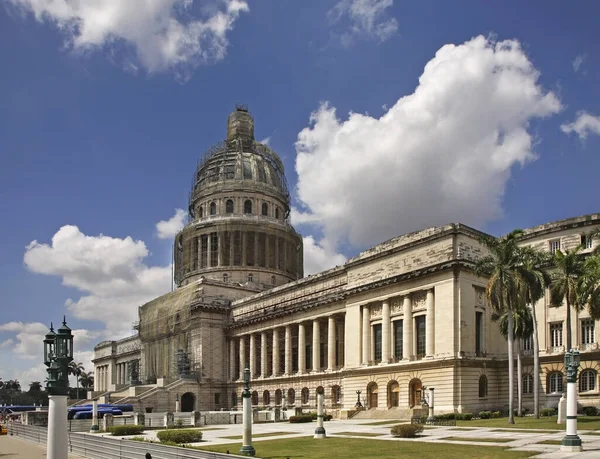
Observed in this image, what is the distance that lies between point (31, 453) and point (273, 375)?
57451 millimetres

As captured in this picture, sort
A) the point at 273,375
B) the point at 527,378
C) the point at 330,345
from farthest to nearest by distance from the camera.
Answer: the point at 273,375 < the point at 330,345 < the point at 527,378

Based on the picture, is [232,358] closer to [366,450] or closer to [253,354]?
[253,354]

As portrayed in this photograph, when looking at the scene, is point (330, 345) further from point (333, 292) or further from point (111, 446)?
point (111, 446)

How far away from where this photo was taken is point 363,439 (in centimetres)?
4056

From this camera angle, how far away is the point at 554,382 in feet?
206

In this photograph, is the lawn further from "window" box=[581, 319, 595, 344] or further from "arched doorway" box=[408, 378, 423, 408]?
"arched doorway" box=[408, 378, 423, 408]

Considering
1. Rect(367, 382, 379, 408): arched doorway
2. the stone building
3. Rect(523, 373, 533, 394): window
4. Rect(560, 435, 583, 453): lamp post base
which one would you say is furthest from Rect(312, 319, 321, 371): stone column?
Rect(560, 435, 583, 453): lamp post base

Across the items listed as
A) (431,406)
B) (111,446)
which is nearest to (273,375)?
(431,406)

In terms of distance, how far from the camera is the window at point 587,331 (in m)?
61.8

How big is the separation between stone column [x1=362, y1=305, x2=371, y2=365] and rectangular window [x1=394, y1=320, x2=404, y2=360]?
3916 millimetres

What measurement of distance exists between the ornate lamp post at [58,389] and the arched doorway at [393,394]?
54173 millimetres

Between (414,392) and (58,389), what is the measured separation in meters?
54.2

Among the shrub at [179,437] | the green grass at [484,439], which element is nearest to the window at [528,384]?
the green grass at [484,439]

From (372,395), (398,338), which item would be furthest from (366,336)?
(372,395)
